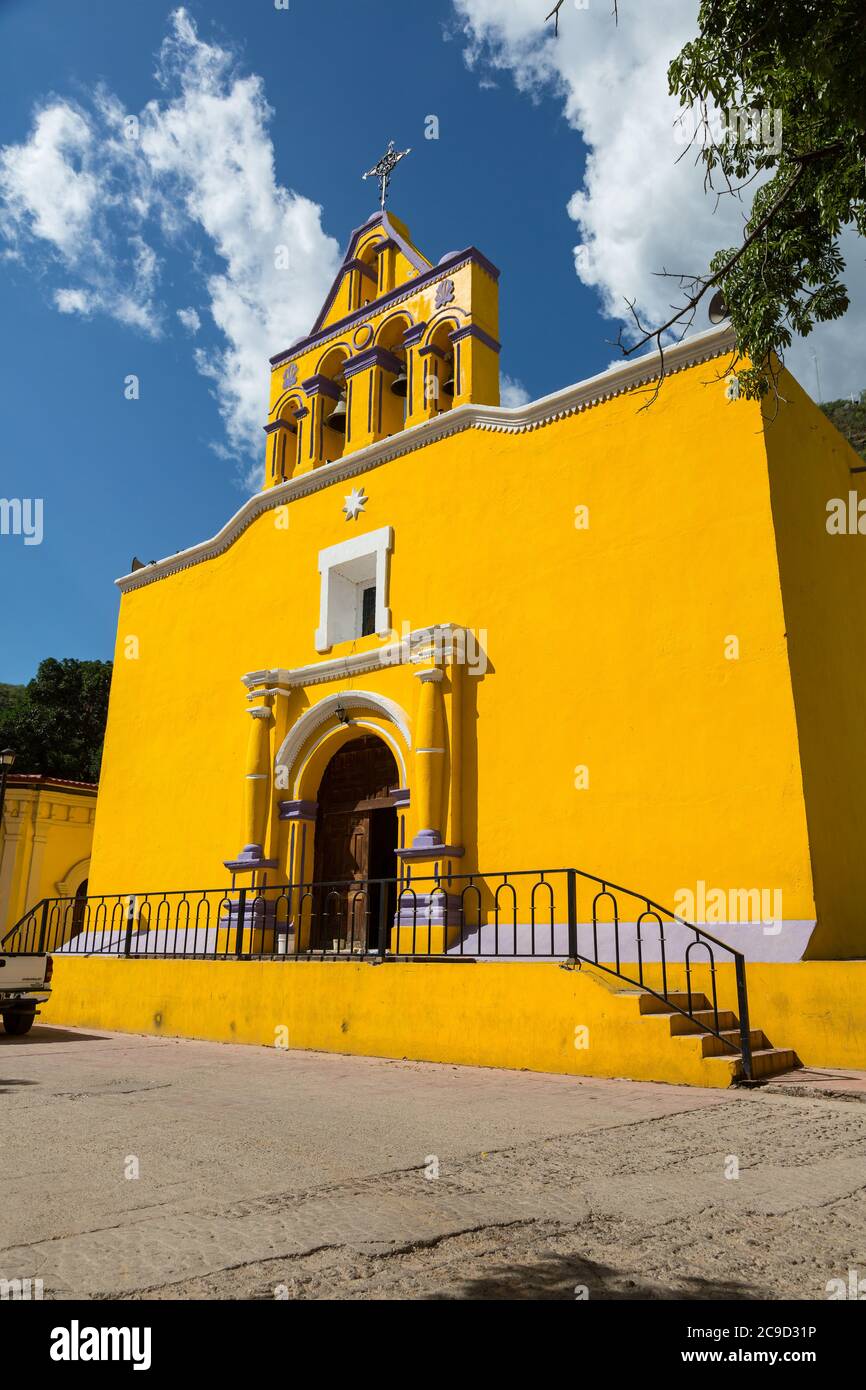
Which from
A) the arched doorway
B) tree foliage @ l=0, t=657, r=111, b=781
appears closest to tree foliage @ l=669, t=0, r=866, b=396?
the arched doorway

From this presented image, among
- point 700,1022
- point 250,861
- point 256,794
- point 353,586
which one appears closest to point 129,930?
point 250,861

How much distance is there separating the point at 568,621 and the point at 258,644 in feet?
17.0

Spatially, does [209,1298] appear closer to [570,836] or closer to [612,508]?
[570,836]

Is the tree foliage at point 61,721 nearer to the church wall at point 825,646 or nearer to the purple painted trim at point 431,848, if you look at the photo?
the purple painted trim at point 431,848

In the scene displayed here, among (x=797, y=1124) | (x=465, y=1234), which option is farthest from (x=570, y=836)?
(x=465, y=1234)

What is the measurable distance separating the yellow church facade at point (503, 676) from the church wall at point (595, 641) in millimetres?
31

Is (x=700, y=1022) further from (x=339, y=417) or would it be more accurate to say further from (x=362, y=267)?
(x=362, y=267)

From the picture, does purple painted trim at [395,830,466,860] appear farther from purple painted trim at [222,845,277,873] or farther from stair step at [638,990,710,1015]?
stair step at [638,990,710,1015]

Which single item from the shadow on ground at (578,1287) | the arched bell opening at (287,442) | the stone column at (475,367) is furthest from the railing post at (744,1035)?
A: the arched bell opening at (287,442)

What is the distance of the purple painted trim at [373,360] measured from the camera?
12945mm

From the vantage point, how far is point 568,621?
9.74m

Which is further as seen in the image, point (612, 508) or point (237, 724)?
point (237, 724)

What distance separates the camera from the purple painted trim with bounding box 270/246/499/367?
12328 mm

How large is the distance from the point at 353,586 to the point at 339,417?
2.82 metres
